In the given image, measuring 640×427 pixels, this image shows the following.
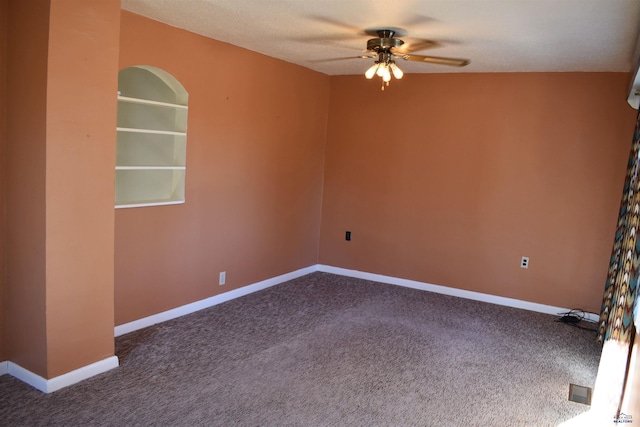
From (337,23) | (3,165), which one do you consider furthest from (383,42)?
(3,165)

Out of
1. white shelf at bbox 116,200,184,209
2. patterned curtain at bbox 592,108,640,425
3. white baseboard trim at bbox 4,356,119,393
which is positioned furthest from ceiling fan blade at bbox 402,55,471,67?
white baseboard trim at bbox 4,356,119,393

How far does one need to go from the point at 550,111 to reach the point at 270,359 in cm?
343

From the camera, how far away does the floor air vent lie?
3.13 meters

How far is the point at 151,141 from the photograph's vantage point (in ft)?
14.2

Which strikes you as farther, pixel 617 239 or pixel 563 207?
pixel 563 207

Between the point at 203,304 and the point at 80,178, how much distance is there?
6.07 feet

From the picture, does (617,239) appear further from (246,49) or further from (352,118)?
(246,49)

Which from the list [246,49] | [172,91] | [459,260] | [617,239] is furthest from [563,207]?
[172,91]

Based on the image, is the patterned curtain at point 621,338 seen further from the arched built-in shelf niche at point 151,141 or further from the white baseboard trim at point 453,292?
the arched built-in shelf niche at point 151,141

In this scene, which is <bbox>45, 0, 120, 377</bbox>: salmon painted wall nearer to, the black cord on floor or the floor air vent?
the floor air vent

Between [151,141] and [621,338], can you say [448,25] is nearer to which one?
[621,338]

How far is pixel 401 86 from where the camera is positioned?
5.38 m

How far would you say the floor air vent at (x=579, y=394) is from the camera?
313cm

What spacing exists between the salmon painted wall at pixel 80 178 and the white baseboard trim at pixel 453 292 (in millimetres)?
3201
